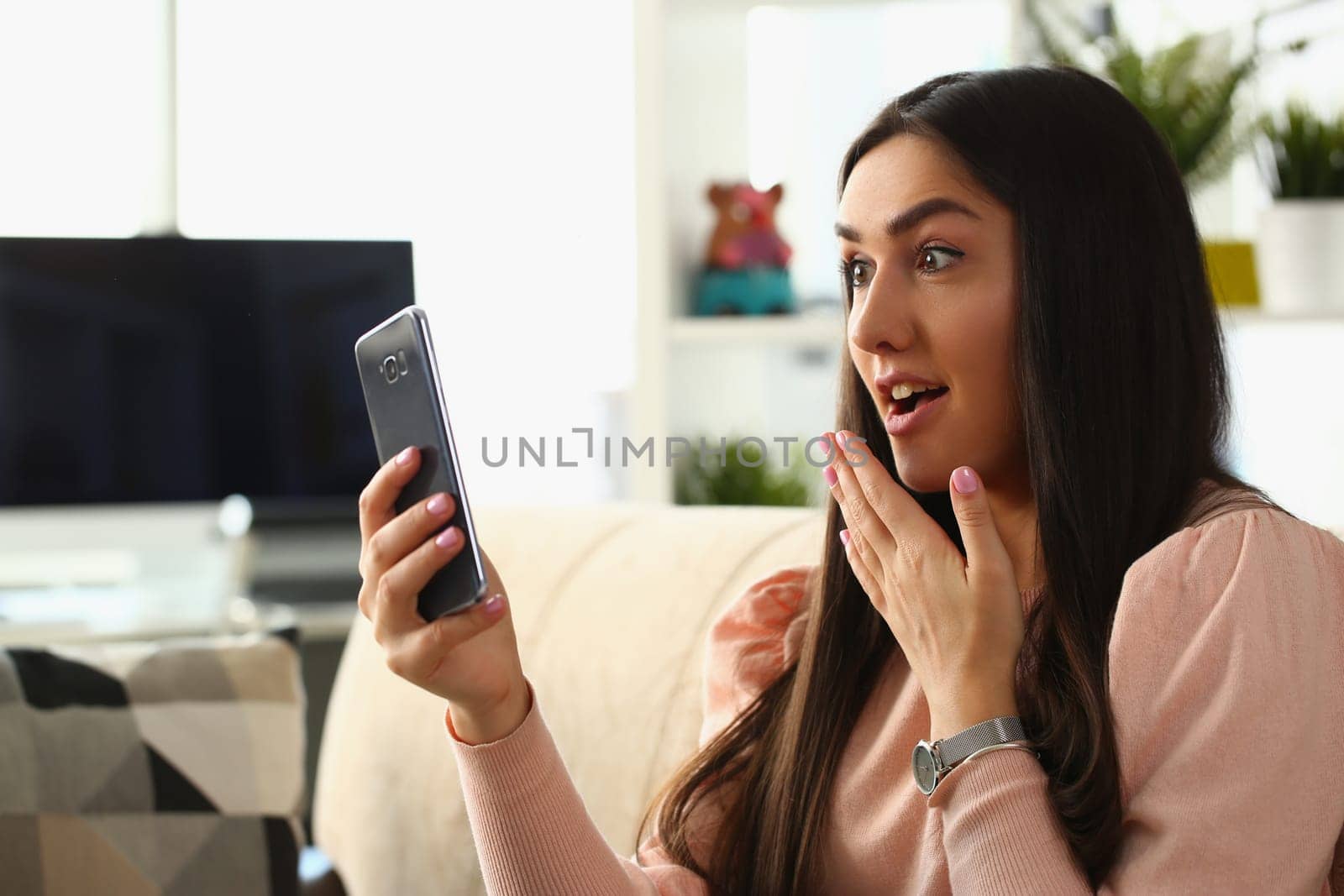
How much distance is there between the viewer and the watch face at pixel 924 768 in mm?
946

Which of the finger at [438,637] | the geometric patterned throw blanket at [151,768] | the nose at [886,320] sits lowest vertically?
the geometric patterned throw blanket at [151,768]

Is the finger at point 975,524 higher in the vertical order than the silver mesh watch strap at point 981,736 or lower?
higher

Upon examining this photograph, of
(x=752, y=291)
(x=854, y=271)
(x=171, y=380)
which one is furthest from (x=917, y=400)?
(x=171, y=380)

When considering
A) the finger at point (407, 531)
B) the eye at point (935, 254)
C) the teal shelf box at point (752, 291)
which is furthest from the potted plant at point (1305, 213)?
the finger at point (407, 531)

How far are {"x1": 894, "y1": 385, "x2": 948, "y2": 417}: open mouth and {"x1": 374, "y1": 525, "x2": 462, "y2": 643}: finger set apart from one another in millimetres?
373

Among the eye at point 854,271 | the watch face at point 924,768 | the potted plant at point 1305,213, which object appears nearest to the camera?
the watch face at point 924,768

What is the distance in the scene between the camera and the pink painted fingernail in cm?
96

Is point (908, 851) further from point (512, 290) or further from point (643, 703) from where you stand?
point (512, 290)

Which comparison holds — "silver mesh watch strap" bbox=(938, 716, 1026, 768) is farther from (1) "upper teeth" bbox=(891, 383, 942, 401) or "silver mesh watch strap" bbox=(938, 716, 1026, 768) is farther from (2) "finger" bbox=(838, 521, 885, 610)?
(1) "upper teeth" bbox=(891, 383, 942, 401)

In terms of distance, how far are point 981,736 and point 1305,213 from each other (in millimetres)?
1495

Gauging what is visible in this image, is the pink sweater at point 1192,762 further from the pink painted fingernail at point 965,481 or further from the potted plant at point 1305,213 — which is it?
the potted plant at point 1305,213

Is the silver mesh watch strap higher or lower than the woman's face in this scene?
lower

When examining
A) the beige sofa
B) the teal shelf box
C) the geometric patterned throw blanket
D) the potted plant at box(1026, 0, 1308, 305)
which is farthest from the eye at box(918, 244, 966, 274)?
the teal shelf box

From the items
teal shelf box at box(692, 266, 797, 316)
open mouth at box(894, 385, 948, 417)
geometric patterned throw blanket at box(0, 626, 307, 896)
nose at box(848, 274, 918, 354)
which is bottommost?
geometric patterned throw blanket at box(0, 626, 307, 896)
